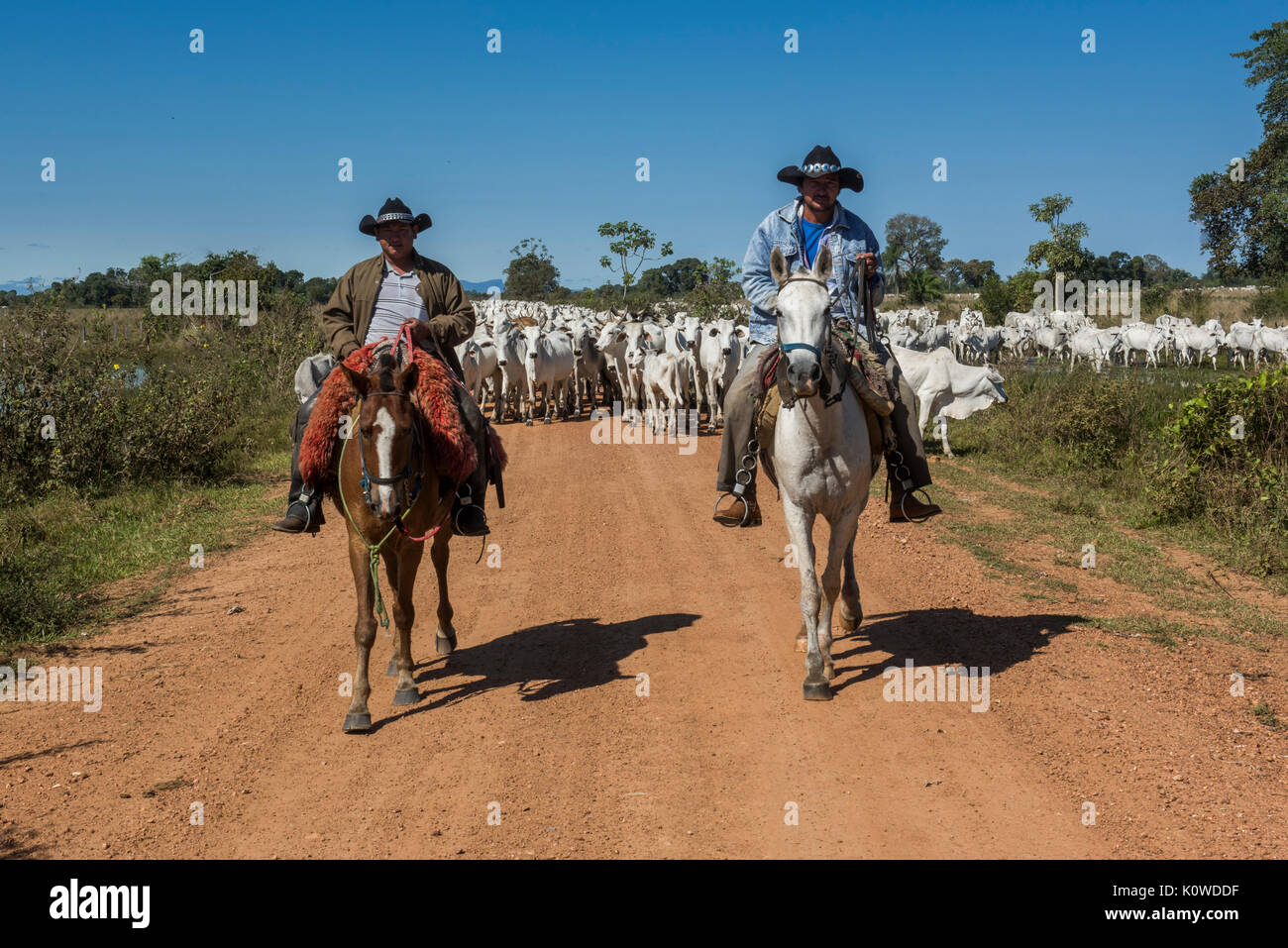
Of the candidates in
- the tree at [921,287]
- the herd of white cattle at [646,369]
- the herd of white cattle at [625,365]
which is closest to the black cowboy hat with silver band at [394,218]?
the herd of white cattle at [646,369]

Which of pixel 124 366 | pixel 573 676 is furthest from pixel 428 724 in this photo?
pixel 124 366

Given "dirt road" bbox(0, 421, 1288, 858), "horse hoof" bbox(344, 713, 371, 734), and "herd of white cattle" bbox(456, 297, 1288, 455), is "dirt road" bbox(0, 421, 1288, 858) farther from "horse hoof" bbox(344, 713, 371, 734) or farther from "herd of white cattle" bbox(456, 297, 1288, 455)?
"herd of white cattle" bbox(456, 297, 1288, 455)

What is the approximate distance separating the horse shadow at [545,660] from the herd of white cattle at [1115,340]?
24443mm

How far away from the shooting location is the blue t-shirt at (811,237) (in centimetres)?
732

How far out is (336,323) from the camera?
7.71 m

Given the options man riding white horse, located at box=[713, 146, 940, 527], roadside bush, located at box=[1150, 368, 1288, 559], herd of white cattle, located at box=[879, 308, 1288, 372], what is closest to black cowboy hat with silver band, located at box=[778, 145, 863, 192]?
man riding white horse, located at box=[713, 146, 940, 527]

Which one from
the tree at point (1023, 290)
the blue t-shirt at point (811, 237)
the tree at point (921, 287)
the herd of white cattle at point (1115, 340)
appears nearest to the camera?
the blue t-shirt at point (811, 237)

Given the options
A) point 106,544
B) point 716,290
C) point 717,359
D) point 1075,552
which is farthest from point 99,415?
point 716,290

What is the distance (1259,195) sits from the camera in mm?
37562

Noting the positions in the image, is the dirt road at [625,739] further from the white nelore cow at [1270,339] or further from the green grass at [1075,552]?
the white nelore cow at [1270,339]

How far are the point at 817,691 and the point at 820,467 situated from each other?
1521mm

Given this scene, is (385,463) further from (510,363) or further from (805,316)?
(510,363)

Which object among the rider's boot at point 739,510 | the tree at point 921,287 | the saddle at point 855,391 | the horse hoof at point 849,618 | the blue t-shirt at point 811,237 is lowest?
the horse hoof at point 849,618
